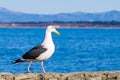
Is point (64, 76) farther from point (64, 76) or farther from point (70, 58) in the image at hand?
point (70, 58)

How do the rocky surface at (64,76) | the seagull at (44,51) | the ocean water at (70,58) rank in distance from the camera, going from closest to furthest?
the rocky surface at (64,76), the seagull at (44,51), the ocean water at (70,58)

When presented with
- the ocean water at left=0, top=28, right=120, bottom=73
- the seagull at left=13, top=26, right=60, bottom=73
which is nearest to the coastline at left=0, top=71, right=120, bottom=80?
the seagull at left=13, top=26, right=60, bottom=73

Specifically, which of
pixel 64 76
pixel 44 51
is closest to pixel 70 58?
pixel 44 51

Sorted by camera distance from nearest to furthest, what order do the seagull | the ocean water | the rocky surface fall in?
the rocky surface, the seagull, the ocean water

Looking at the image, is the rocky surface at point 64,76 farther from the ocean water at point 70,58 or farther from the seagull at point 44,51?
the ocean water at point 70,58

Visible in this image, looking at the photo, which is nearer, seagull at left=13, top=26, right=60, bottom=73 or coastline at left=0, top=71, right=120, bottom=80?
coastline at left=0, top=71, right=120, bottom=80

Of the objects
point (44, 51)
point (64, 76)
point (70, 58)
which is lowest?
point (70, 58)

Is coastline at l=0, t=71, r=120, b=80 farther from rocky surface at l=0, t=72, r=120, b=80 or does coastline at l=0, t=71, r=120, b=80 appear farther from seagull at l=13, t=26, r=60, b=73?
seagull at l=13, t=26, r=60, b=73

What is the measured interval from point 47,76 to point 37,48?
0.80 meters

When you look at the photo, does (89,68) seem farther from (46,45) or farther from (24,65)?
(46,45)

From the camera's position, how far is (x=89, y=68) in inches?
1361

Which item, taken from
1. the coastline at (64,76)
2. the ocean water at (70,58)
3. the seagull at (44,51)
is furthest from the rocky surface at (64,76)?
the ocean water at (70,58)

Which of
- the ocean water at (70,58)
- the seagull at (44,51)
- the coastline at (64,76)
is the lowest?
the ocean water at (70,58)

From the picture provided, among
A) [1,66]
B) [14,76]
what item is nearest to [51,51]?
[14,76]
